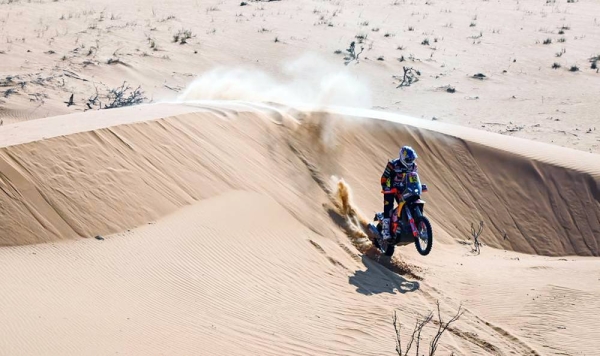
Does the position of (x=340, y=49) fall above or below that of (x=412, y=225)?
below

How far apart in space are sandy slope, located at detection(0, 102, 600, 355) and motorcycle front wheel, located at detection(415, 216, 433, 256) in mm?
444

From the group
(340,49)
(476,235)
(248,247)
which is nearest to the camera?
(248,247)

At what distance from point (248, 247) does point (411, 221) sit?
2.28 meters

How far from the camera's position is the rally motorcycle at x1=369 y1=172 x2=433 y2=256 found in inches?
426

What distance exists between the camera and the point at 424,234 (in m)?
10.8

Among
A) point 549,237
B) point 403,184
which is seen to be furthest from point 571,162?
point 403,184

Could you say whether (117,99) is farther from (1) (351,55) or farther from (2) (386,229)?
(2) (386,229)

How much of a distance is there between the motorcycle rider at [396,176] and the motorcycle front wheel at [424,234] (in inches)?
17.7

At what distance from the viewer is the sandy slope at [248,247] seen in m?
7.97

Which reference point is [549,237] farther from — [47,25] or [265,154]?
[47,25]

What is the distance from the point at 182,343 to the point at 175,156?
186 inches

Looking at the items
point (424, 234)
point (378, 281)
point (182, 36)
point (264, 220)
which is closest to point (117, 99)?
point (182, 36)

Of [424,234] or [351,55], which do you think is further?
[351,55]

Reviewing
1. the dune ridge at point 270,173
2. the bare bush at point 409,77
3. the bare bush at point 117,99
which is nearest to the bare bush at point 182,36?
the bare bush at point 117,99
